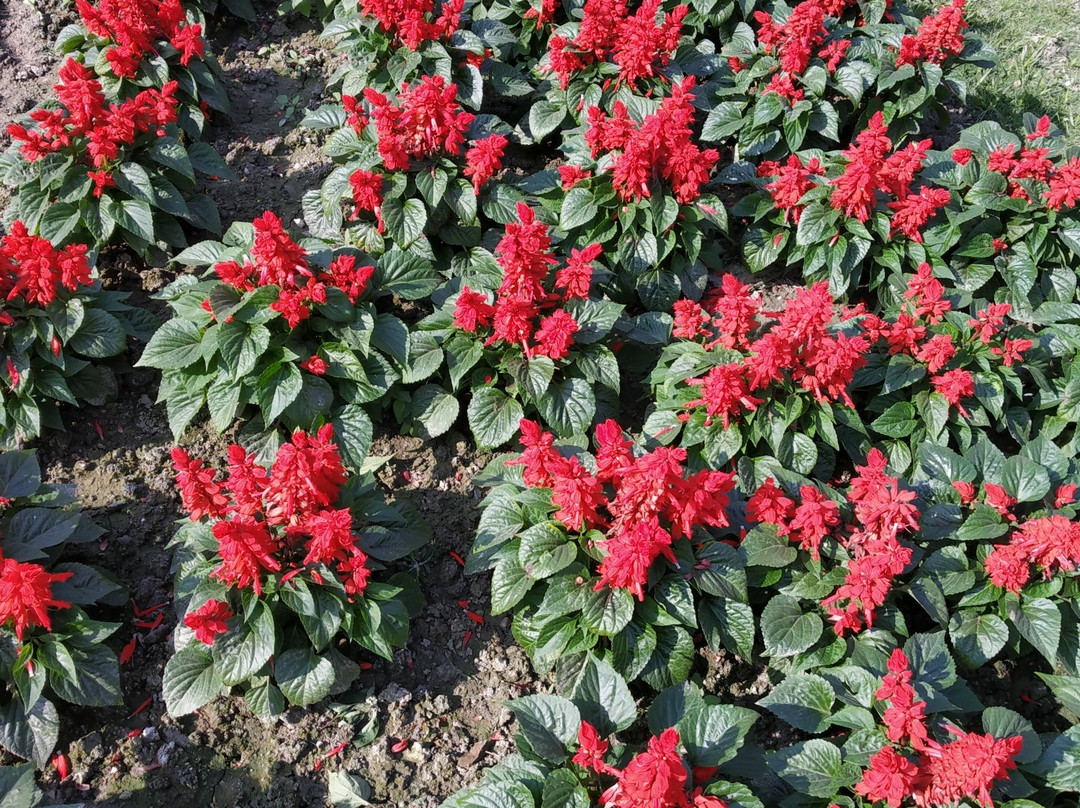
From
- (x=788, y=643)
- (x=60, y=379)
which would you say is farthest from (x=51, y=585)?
(x=788, y=643)

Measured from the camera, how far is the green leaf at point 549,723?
291 cm

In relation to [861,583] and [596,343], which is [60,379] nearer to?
[596,343]

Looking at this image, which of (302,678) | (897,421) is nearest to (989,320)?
(897,421)

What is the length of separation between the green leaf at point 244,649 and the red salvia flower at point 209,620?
0.06 meters

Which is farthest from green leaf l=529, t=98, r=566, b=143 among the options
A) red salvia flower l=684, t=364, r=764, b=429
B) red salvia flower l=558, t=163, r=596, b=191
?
red salvia flower l=684, t=364, r=764, b=429

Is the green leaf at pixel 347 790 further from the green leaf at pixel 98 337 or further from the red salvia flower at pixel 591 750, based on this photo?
the green leaf at pixel 98 337

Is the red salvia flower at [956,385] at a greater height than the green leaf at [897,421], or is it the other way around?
the red salvia flower at [956,385]

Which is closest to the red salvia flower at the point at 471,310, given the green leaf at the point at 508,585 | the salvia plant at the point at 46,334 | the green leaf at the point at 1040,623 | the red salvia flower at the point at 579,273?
the red salvia flower at the point at 579,273

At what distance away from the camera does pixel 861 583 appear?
330 centimetres

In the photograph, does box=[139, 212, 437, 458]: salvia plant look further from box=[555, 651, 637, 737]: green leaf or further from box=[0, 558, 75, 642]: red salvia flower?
box=[555, 651, 637, 737]: green leaf

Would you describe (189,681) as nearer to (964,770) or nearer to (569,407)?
(569,407)

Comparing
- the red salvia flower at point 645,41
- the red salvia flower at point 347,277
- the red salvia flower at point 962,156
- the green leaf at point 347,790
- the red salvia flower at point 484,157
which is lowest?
the green leaf at point 347,790

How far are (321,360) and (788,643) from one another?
2.50m

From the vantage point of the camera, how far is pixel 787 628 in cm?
343
